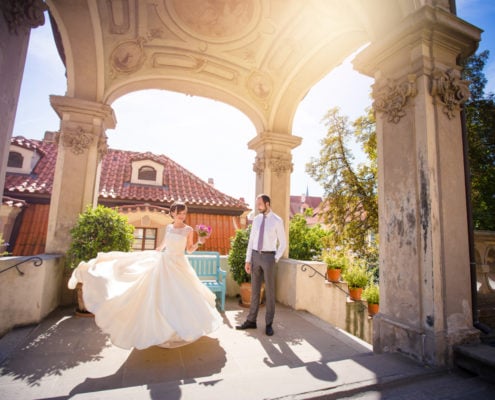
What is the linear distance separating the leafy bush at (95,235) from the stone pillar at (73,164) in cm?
38

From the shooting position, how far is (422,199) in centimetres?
263

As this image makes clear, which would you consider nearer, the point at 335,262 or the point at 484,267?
the point at 484,267

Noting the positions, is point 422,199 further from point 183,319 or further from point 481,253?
point 183,319

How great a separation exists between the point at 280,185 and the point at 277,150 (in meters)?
0.86

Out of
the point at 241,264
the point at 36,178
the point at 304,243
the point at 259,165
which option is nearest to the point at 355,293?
the point at 304,243

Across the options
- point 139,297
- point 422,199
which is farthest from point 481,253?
point 139,297

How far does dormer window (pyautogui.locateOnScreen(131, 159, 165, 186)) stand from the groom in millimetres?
8930

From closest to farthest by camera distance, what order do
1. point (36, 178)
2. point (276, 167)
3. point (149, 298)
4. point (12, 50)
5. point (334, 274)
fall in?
point (12, 50), point (149, 298), point (334, 274), point (276, 167), point (36, 178)

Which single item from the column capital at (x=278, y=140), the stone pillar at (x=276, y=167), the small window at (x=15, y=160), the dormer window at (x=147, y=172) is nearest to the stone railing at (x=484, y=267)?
the stone pillar at (x=276, y=167)

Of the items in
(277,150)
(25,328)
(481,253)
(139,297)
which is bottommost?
(25,328)

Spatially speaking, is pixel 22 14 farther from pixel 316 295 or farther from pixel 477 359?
pixel 316 295

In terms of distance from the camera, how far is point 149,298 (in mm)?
3104

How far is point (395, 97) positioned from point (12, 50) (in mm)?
3423

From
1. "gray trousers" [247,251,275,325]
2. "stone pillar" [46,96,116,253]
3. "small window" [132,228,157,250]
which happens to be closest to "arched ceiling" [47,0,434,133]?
"stone pillar" [46,96,116,253]
